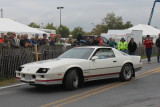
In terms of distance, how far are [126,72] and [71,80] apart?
2622 millimetres

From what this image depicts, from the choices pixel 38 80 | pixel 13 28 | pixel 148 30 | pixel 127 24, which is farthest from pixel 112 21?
pixel 38 80

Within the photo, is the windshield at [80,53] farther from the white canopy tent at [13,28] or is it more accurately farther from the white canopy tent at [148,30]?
the white canopy tent at [148,30]

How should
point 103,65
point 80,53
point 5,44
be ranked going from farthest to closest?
point 5,44 < point 80,53 < point 103,65

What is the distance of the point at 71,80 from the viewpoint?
26.0 ft

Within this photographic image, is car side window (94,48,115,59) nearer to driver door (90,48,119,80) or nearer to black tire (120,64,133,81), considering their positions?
A: driver door (90,48,119,80)

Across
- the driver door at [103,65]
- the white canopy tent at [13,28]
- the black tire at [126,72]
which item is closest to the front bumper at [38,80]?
the driver door at [103,65]

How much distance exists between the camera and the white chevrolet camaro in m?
7.70

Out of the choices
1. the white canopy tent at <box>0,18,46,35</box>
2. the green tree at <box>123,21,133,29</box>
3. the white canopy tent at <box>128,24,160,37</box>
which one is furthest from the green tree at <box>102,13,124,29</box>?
the white canopy tent at <box>0,18,46,35</box>

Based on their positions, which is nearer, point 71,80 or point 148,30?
point 71,80

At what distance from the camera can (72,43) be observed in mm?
17047

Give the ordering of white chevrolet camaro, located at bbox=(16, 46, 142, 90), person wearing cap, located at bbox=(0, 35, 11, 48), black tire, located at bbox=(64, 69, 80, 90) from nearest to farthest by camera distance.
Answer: white chevrolet camaro, located at bbox=(16, 46, 142, 90) → black tire, located at bbox=(64, 69, 80, 90) → person wearing cap, located at bbox=(0, 35, 11, 48)

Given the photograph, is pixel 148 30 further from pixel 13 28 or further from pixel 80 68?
pixel 80 68

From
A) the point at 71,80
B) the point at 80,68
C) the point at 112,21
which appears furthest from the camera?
the point at 112,21

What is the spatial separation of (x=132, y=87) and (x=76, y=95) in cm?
205
